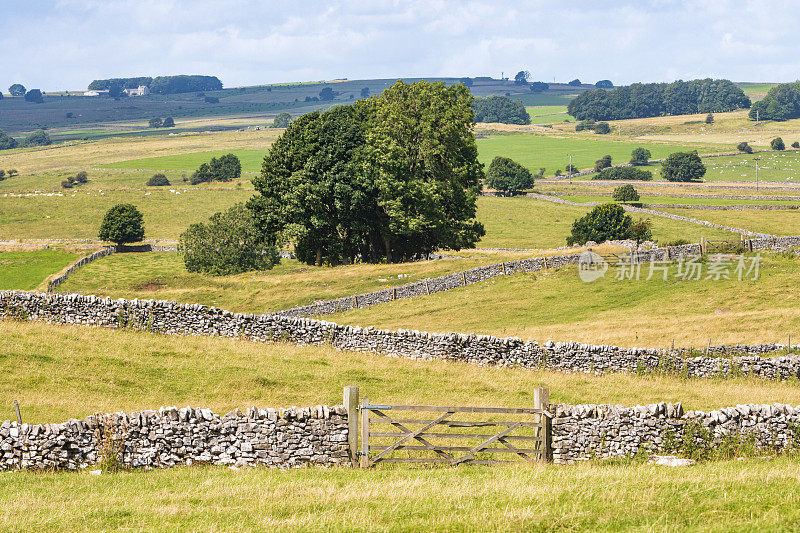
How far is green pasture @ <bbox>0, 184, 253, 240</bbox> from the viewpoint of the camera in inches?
4628

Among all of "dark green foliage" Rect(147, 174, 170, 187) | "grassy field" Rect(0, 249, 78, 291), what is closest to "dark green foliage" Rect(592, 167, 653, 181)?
"dark green foliage" Rect(147, 174, 170, 187)

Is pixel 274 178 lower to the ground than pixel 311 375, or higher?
higher

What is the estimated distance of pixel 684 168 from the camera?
16675cm

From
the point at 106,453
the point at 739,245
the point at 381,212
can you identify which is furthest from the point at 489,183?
Answer: the point at 106,453

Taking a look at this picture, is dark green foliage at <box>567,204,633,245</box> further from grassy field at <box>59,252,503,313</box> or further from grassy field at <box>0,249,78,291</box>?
grassy field at <box>0,249,78,291</box>

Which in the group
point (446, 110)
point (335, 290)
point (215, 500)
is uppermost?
point (446, 110)

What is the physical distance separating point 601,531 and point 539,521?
96 cm

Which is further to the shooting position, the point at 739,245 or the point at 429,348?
the point at 739,245

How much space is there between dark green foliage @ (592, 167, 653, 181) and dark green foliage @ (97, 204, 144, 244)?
10908 centimetres

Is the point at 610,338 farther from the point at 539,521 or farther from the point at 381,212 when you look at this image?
the point at 381,212

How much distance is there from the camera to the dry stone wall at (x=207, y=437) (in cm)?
1714

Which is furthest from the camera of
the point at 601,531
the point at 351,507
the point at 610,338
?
the point at 610,338

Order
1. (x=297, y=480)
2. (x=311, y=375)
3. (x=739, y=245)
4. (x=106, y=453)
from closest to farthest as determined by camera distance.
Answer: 1. (x=297, y=480)
2. (x=106, y=453)
3. (x=311, y=375)
4. (x=739, y=245)

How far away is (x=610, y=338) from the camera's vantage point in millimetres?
37406
